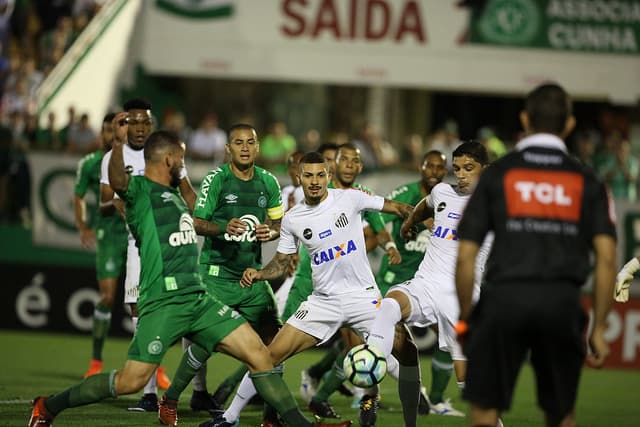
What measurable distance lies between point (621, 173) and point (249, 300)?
35.1 ft

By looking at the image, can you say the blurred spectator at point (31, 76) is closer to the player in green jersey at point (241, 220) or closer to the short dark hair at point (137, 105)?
the short dark hair at point (137, 105)

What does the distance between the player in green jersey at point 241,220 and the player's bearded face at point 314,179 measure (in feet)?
2.17

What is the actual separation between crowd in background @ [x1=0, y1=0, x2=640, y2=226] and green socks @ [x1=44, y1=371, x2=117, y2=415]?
30.3ft

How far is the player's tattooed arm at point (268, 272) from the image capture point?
8633mm

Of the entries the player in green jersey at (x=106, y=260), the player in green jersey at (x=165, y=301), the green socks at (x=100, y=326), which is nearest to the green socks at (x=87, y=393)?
the player in green jersey at (x=165, y=301)

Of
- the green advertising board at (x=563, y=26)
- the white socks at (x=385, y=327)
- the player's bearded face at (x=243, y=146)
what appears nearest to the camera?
the white socks at (x=385, y=327)

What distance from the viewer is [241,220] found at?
9.45 m

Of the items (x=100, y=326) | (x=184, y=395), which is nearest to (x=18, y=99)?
(x=100, y=326)

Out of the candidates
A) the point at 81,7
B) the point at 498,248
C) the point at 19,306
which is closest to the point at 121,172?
the point at 498,248

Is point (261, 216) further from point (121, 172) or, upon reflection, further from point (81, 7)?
point (81, 7)

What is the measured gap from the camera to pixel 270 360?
26.2 ft

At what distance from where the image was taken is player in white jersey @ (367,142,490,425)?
28.5 feet

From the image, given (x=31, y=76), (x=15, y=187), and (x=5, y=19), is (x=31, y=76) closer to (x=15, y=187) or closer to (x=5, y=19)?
(x=5, y=19)

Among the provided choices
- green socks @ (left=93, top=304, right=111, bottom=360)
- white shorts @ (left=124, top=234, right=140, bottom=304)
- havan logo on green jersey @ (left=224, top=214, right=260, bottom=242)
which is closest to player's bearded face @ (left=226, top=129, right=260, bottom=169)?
havan logo on green jersey @ (left=224, top=214, right=260, bottom=242)
